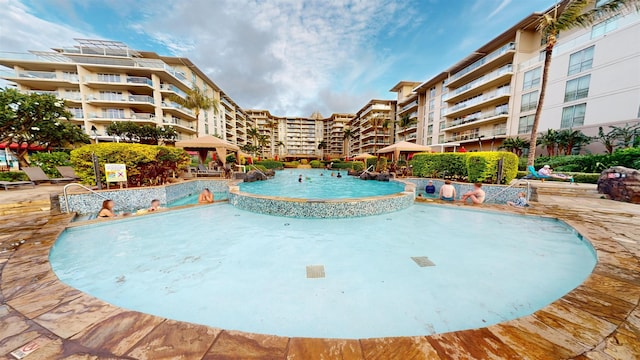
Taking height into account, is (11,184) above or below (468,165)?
below

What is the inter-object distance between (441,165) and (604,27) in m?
19.6

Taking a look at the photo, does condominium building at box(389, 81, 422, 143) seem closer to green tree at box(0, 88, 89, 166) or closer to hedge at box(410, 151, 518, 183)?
hedge at box(410, 151, 518, 183)

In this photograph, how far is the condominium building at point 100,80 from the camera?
2486 cm

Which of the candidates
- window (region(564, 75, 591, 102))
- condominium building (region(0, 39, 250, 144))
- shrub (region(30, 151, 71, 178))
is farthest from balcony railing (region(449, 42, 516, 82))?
shrub (region(30, 151, 71, 178))

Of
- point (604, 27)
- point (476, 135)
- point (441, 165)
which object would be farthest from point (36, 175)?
point (604, 27)

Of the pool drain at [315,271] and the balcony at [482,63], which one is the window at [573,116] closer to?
the balcony at [482,63]

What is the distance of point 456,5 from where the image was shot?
1628 centimetres

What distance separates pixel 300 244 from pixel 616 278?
16.4ft

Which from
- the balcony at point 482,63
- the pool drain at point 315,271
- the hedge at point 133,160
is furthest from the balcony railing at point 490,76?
the hedge at point 133,160

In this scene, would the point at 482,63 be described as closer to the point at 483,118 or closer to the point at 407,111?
the point at 483,118

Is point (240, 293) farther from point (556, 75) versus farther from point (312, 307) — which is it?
point (556, 75)

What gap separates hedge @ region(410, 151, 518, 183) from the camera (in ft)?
32.5

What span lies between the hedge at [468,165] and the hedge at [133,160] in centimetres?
1507

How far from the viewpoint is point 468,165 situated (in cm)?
1095
